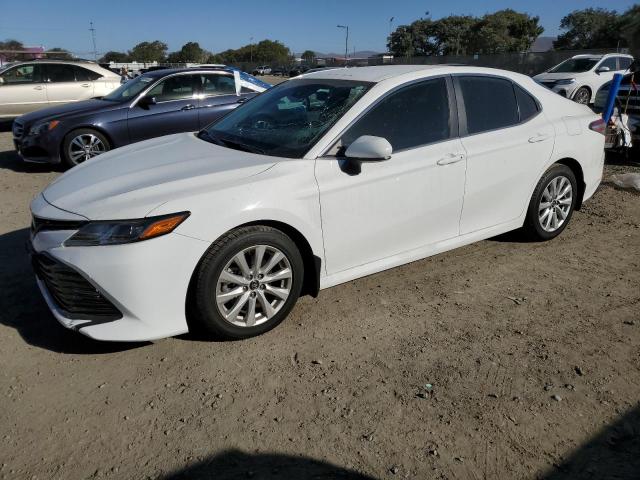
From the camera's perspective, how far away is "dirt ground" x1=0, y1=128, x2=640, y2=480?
7.57 ft

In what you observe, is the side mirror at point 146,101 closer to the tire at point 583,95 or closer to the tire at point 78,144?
the tire at point 78,144

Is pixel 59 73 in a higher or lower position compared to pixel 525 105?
higher

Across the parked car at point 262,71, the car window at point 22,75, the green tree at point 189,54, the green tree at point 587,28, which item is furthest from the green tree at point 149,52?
the car window at point 22,75

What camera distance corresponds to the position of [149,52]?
90.1m

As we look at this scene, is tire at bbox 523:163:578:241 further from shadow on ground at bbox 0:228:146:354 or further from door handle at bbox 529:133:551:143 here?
shadow on ground at bbox 0:228:146:354

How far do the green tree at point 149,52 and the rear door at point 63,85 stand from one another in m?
81.3

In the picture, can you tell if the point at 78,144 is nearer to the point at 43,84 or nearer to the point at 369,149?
the point at 43,84

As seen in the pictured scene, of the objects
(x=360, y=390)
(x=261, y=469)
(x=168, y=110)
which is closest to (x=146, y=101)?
(x=168, y=110)

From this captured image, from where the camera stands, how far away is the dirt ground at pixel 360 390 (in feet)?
7.57

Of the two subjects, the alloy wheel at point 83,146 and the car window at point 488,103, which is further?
the alloy wheel at point 83,146

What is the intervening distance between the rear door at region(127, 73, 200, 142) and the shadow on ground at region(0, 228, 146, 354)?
3.86 meters

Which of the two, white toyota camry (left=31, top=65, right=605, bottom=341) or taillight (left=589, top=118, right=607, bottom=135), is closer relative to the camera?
white toyota camry (left=31, top=65, right=605, bottom=341)

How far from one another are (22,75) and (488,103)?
11.7 meters

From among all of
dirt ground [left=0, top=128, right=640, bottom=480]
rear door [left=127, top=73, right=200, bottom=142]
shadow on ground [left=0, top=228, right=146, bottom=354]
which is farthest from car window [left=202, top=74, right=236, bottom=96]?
dirt ground [left=0, top=128, right=640, bottom=480]
